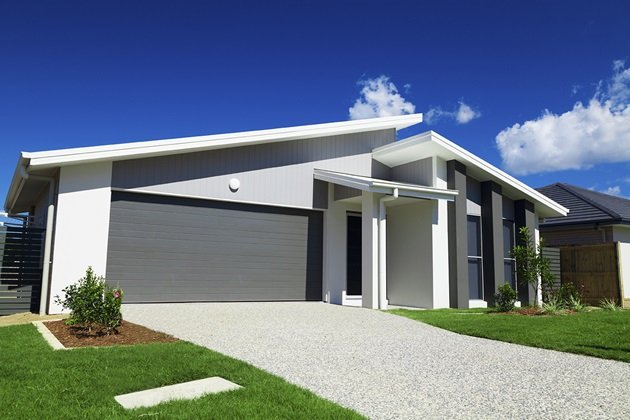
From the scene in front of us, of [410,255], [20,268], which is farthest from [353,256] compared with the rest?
[20,268]

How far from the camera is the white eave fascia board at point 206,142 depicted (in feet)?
32.4

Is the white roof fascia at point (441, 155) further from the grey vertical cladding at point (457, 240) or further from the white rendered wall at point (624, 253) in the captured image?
the white rendered wall at point (624, 253)

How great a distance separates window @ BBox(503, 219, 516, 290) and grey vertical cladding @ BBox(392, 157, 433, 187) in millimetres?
3606

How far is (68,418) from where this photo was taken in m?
3.58

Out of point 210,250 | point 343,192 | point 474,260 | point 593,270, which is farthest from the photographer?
point 593,270

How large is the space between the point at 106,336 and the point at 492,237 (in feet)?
36.3

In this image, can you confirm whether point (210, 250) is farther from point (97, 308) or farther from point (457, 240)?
point (457, 240)

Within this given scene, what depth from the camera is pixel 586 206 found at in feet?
62.2

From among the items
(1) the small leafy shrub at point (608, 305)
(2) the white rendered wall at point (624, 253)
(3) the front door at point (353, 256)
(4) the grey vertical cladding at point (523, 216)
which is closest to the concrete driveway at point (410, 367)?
(3) the front door at point (353, 256)

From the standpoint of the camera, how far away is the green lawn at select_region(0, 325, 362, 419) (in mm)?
3727

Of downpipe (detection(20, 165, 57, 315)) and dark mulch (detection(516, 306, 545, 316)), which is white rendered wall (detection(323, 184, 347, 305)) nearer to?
dark mulch (detection(516, 306, 545, 316))

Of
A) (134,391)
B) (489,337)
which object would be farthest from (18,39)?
(489,337)

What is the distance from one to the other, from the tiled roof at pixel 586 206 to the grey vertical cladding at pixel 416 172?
7.79 meters

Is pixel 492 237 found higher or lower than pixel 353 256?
higher
